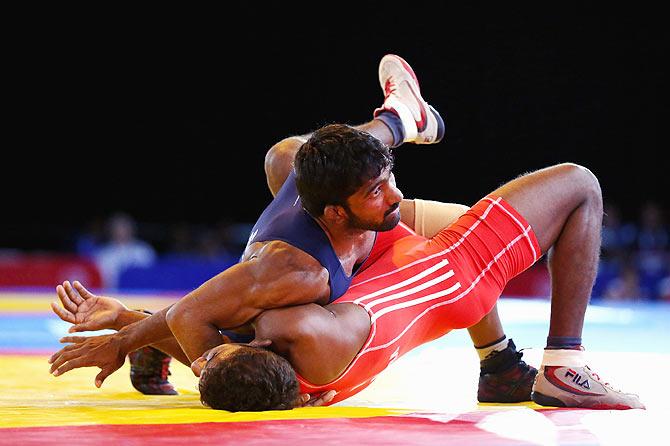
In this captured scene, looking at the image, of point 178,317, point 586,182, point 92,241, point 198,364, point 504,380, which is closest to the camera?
point 198,364

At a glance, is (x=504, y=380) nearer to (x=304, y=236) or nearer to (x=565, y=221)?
(x=565, y=221)

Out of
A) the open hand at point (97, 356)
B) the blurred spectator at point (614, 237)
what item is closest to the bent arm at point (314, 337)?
the open hand at point (97, 356)

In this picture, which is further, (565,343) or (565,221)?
(565,221)

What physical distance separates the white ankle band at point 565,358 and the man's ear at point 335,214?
80 cm

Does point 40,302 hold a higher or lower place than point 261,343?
higher

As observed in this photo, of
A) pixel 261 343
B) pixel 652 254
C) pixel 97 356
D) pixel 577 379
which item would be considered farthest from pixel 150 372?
pixel 652 254

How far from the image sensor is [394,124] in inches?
160

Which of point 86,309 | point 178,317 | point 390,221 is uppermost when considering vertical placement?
point 390,221

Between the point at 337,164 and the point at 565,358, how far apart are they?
97 centimetres

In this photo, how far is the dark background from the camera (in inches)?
663

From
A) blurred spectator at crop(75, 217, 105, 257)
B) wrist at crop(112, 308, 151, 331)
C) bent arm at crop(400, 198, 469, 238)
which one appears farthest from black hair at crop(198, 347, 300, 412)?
blurred spectator at crop(75, 217, 105, 257)

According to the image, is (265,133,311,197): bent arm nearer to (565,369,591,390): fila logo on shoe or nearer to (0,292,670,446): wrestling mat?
(0,292,670,446): wrestling mat

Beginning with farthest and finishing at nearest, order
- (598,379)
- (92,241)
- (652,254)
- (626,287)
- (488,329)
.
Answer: (92,241) → (652,254) → (626,287) → (488,329) → (598,379)

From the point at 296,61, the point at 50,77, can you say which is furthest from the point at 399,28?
the point at 50,77
